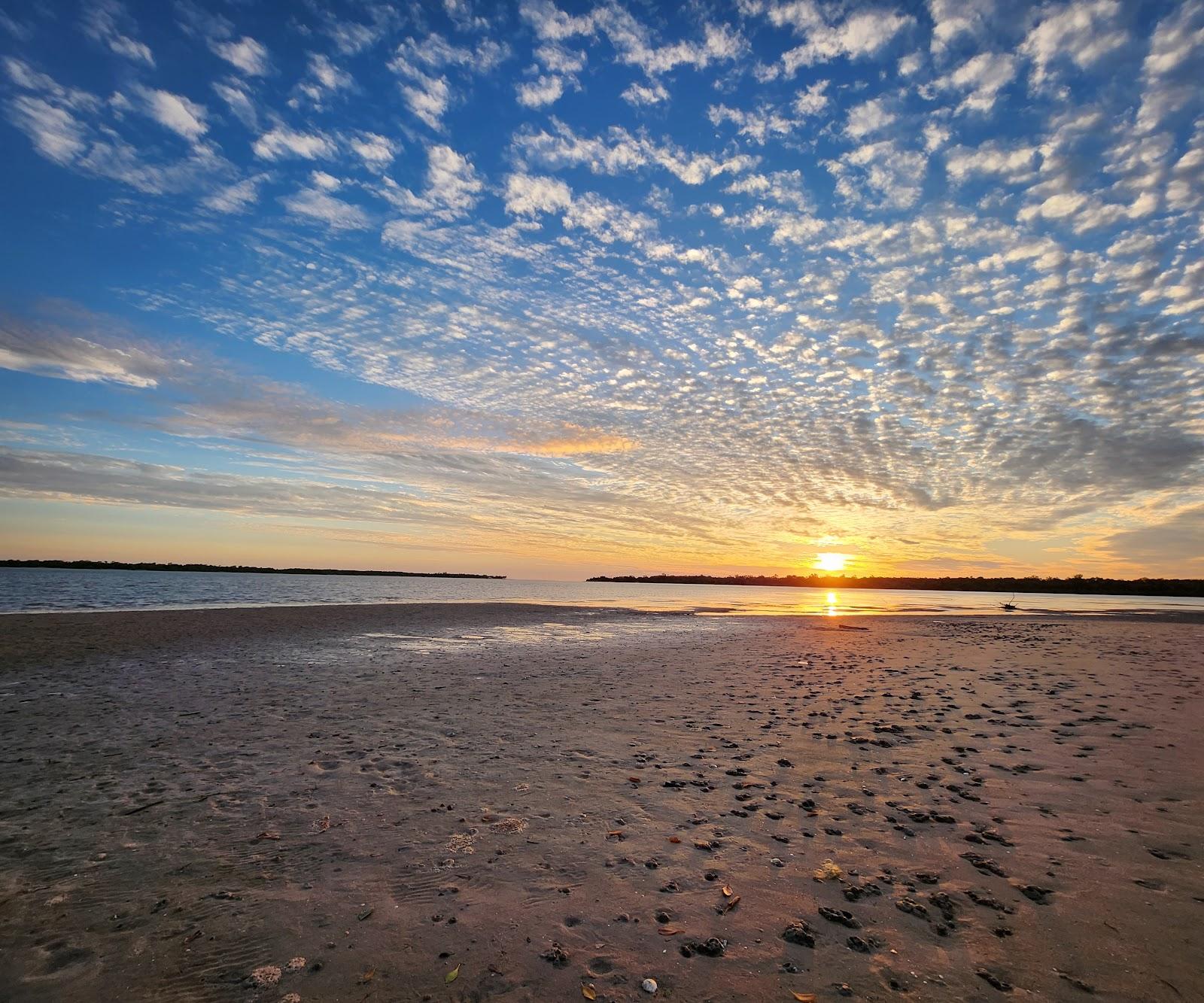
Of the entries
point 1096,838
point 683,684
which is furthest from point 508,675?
point 1096,838

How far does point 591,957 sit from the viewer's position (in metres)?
4.89

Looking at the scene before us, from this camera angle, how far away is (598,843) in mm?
6984

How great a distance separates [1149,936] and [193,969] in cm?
805

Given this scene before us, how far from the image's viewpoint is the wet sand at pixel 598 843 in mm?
4742

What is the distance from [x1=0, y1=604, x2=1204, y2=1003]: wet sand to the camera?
4742 mm

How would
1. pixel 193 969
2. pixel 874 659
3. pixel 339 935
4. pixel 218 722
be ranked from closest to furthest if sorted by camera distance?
pixel 193 969 → pixel 339 935 → pixel 218 722 → pixel 874 659

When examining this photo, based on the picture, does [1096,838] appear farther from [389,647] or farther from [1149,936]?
[389,647]

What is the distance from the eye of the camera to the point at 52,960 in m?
4.86

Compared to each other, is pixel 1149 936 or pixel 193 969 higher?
pixel 1149 936

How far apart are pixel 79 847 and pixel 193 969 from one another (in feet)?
11.4

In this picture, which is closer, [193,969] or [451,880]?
[193,969]

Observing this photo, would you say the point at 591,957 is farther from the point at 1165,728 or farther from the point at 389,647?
the point at 389,647

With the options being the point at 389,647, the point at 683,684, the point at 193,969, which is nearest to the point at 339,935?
the point at 193,969

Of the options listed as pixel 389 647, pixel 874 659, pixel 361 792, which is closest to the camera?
pixel 361 792
